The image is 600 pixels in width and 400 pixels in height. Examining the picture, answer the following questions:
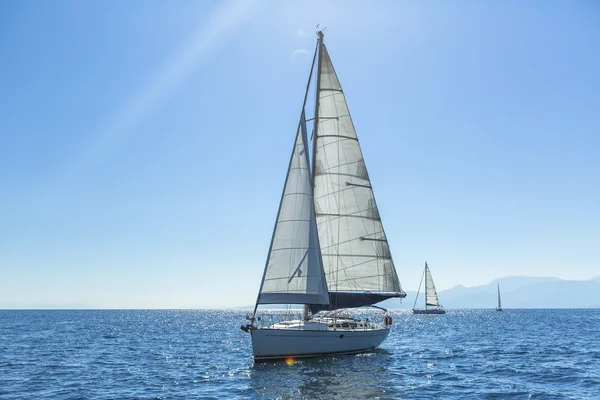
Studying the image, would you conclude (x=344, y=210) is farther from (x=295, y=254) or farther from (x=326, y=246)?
(x=295, y=254)

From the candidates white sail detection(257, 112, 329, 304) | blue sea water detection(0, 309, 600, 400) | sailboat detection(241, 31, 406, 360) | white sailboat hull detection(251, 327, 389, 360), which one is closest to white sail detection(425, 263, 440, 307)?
blue sea water detection(0, 309, 600, 400)

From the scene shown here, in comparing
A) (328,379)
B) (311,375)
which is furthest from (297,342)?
(328,379)

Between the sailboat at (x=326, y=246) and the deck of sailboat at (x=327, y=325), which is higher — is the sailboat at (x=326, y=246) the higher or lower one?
the higher one

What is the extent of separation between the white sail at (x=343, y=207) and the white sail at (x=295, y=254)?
3.35m

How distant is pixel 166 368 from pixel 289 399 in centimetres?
1336

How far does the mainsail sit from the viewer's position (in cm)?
3372

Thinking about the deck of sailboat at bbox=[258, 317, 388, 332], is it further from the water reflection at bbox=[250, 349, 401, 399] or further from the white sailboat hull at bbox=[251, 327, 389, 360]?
the water reflection at bbox=[250, 349, 401, 399]

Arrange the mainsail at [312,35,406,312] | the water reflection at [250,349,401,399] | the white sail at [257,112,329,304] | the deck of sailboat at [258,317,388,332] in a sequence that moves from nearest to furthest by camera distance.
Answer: the water reflection at [250,349,401,399]
the white sail at [257,112,329,304]
the deck of sailboat at [258,317,388,332]
the mainsail at [312,35,406,312]

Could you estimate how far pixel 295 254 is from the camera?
97.7 feet

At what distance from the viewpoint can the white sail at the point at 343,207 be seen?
33781 millimetres

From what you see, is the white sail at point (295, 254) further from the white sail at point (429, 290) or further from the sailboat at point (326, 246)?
the white sail at point (429, 290)

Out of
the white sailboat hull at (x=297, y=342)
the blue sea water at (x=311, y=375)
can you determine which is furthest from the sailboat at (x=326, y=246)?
the blue sea water at (x=311, y=375)

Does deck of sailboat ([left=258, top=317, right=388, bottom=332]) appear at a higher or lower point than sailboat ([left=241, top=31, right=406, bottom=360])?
lower

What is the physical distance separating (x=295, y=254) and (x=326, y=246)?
4.47 m
